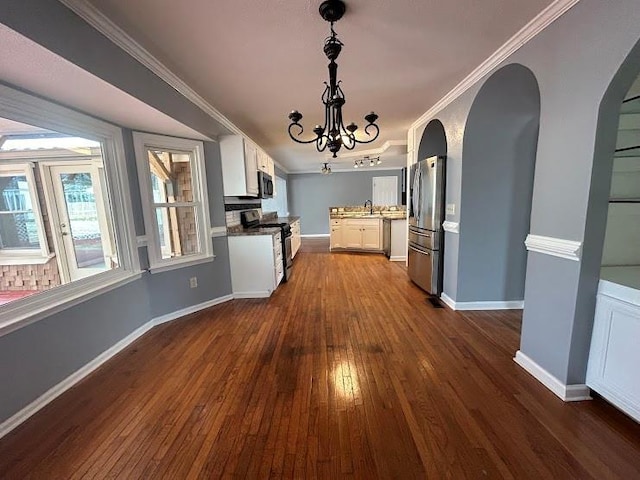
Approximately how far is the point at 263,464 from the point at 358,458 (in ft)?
1.59

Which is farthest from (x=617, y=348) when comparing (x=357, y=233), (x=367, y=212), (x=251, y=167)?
(x=367, y=212)

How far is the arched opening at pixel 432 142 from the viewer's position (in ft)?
12.9

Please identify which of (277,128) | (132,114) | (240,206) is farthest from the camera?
(240,206)

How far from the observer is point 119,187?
2.61 metres

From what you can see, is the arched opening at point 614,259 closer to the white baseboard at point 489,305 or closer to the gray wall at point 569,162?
the gray wall at point 569,162

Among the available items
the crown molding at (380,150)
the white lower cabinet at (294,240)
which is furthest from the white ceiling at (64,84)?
the crown molding at (380,150)

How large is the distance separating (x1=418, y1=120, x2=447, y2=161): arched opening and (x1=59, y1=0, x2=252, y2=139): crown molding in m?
3.00

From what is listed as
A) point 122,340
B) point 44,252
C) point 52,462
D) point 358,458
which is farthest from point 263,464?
point 44,252

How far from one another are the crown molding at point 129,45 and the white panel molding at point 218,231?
142cm

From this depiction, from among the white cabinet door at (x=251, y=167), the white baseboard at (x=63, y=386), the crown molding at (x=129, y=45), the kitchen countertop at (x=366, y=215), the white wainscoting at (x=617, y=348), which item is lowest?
the white baseboard at (x=63, y=386)

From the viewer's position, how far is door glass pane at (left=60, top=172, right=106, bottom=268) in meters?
2.34

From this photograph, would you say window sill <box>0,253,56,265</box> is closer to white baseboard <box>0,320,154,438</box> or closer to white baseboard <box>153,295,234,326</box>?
white baseboard <box>0,320,154,438</box>

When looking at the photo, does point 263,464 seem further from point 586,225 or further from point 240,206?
point 240,206

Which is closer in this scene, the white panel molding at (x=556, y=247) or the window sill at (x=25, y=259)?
the white panel molding at (x=556, y=247)
